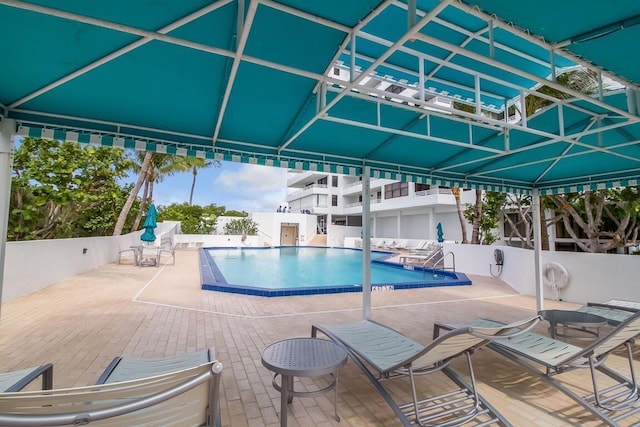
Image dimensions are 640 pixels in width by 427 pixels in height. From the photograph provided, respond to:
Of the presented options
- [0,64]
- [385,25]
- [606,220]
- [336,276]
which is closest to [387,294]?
[336,276]

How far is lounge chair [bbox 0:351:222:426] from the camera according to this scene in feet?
3.61

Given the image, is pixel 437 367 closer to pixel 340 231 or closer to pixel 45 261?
pixel 45 261

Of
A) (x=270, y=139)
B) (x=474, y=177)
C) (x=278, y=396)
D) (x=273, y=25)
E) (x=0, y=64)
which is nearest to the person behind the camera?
(x=273, y=25)

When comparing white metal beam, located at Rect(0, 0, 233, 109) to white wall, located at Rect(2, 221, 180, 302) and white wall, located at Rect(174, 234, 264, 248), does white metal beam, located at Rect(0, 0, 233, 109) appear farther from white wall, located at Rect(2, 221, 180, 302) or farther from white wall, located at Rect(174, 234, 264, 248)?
white wall, located at Rect(174, 234, 264, 248)

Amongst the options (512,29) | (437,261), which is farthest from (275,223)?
(512,29)

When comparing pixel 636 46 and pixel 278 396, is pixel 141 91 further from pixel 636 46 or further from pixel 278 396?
pixel 636 46

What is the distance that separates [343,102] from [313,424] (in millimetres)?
2803

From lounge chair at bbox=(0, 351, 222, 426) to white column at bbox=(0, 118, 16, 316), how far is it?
7.55 ft

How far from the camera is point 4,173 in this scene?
2.77 metres

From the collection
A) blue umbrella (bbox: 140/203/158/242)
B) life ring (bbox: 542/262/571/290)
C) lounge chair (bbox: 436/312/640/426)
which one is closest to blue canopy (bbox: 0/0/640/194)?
lounge chair (bbox: 436/312/640/426)

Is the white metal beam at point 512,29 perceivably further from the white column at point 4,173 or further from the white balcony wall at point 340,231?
the white balcony wall at point 340,231

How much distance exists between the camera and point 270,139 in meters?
3.95

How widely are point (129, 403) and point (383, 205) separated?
2650 centimetres

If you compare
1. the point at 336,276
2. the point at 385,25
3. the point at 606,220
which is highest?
the point at 385,25
